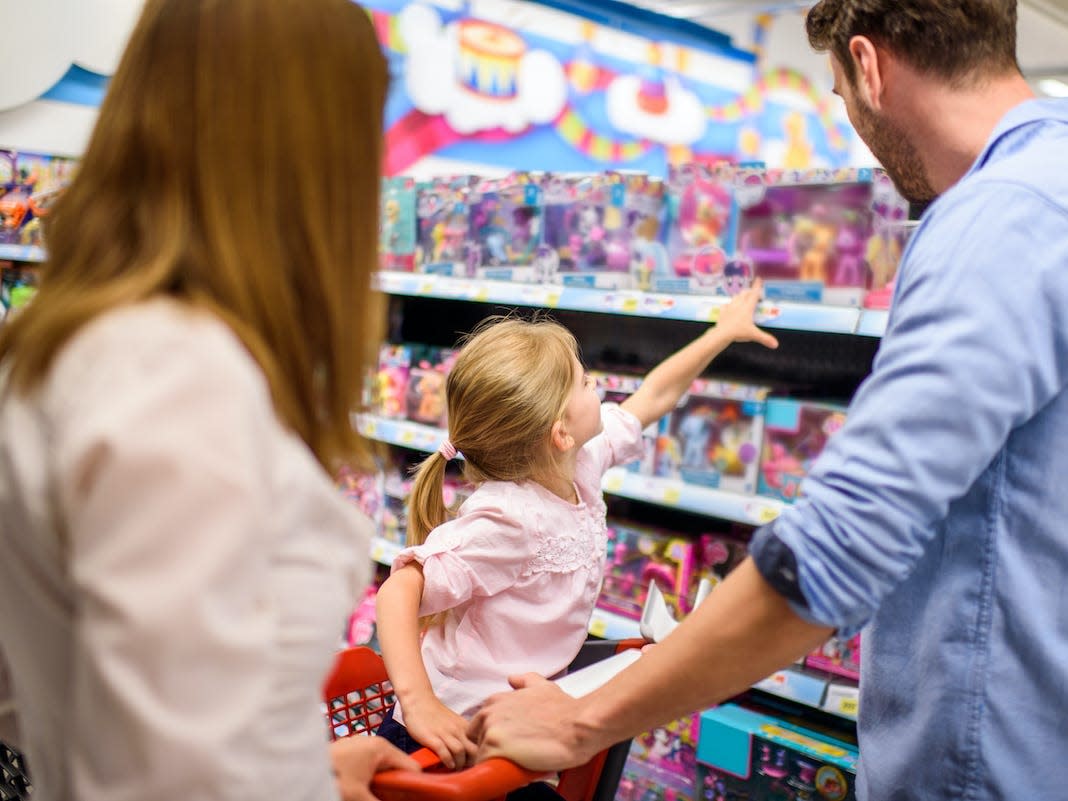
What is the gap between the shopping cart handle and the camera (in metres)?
0.98

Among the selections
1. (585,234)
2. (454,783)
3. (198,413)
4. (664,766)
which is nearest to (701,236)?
(585,234)

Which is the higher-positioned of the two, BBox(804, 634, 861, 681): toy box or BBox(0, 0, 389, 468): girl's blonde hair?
BBox(0, 0, 389, 468): girl's blonde hair

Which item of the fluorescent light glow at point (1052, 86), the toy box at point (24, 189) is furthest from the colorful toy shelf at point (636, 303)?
the fluorescent light glow at point (1052, 86)

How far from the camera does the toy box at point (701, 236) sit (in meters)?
2.15

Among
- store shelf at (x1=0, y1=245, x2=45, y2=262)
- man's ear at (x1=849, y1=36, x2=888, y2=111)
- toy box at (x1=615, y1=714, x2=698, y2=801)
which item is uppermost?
man's ear at (x1=849, y1=36, x2=888, y2=111)

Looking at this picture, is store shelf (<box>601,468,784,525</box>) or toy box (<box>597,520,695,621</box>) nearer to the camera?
store shelf (<box>601,468,784,525</box>)

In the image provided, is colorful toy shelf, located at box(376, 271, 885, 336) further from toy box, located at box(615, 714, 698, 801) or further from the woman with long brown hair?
toy box, located at box(615, 714, 698, 801)

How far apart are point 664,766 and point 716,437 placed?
84 centimetres

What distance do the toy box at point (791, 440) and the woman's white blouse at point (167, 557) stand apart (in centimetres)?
157

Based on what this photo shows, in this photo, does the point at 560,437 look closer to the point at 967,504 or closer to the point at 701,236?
the point at 967,504

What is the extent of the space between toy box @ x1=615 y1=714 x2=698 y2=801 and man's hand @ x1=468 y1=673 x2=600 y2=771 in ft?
4.17

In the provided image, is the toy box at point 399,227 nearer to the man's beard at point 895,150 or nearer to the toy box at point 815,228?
the toy box at point 815,228

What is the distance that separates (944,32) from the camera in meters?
1.19

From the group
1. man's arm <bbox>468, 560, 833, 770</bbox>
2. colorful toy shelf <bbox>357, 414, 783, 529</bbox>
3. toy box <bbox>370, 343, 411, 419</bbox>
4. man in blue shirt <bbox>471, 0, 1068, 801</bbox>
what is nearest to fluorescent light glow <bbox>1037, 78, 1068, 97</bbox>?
toy box <bbox>370, 343, 411, 419</bbox>
